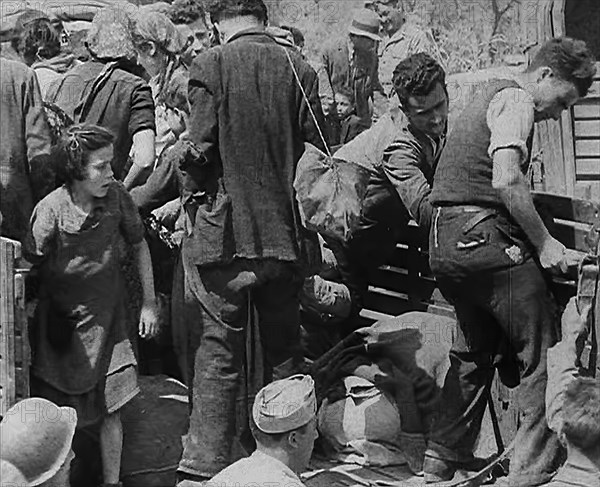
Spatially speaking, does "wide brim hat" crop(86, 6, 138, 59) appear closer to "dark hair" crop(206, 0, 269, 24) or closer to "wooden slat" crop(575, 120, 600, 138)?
"dark hair" crop(206, 0, 269, 24)

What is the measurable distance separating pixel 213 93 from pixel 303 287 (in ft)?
3.88

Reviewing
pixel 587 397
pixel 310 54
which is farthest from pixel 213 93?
pixel 310 54

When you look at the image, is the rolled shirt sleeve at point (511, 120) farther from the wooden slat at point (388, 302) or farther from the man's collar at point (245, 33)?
the wooden slat at point (388, 302)

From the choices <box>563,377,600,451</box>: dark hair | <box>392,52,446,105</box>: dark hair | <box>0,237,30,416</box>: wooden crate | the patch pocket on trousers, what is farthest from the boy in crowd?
<box>563,377,600,451</box>: dark hair

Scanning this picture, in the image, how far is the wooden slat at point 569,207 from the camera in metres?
8.27

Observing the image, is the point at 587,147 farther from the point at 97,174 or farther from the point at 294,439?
the point at 294,439

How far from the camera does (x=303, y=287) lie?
28.8 ft

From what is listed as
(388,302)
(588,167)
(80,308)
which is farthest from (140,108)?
(588,167)

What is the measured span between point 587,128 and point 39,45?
617 cm

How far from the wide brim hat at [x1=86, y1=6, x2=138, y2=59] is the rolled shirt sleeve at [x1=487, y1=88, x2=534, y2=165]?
5.73 ft

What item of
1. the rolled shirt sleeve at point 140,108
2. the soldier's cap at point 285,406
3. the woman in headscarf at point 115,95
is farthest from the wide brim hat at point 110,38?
the soldier's cap at point 285,406

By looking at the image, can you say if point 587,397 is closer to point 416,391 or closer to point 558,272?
→ point 558,272

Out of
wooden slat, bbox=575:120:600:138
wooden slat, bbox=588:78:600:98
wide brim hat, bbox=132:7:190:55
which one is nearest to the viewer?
wide brim hat, bbox=132:7:190:55

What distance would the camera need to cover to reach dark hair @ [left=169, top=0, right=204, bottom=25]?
9.38m
